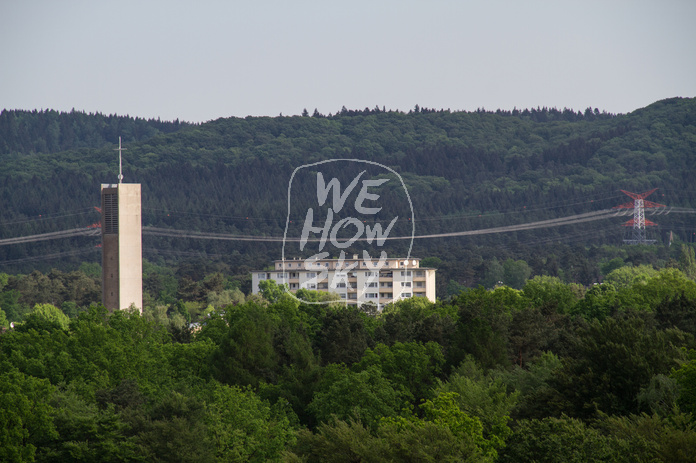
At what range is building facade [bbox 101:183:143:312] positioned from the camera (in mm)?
100188

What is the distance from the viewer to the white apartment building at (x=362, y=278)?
160 meters

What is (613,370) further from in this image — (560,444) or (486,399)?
(560,444)

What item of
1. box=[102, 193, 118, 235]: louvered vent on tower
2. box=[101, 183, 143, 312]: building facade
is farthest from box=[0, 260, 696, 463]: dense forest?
box=[102, 193, 118, 235]: louvered vent on tower

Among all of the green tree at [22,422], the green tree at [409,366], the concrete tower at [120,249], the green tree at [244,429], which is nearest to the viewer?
the green tree at [22,422]

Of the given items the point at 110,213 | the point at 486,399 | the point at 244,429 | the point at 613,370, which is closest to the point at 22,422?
the point at 244,429

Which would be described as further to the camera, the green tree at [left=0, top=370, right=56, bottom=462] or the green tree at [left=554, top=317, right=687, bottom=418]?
the green tree at [left=0, top=370, right=56, bottom=462]

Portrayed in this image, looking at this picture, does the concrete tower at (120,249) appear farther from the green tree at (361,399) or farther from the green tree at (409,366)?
the green tree at (361,399)

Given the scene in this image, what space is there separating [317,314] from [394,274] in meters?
76.4

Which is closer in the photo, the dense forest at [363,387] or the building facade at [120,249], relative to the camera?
the dense forest at [363,387]

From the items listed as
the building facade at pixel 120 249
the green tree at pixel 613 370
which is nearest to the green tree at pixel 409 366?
the green tree at pixel 613 370

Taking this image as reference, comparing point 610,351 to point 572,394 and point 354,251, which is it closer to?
point 572,394

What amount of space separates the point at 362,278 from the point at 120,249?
67188mm

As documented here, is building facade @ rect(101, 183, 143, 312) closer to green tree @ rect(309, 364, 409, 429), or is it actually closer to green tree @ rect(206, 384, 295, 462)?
green tree @ rect(206, 384, 295, 462)

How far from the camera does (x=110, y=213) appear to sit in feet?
337
